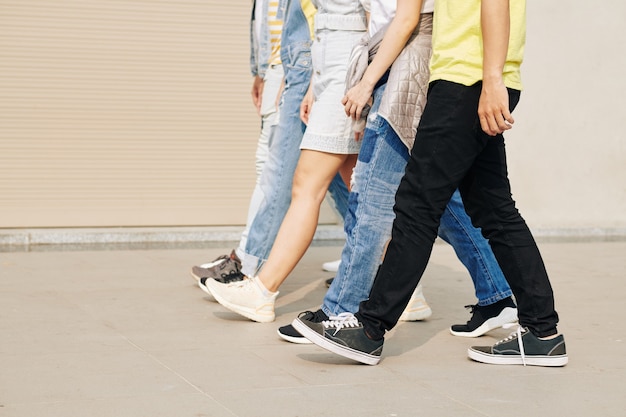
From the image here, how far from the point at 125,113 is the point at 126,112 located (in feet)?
0.04

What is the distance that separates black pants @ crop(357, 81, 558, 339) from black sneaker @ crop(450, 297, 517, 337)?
568 millimetres

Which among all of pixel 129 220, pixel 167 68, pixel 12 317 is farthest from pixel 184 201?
pixel 12 317

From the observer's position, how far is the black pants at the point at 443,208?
12.9 feet

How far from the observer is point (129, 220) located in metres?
8.50

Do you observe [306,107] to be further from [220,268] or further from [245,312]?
[220,268]

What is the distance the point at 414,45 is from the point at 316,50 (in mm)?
632

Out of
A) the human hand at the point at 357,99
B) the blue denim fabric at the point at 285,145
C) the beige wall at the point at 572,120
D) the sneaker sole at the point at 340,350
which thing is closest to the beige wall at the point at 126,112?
the beige wall at the point at 572,120

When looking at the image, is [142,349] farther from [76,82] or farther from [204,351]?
[76,82]

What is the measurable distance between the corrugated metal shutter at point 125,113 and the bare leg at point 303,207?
12.9 ft

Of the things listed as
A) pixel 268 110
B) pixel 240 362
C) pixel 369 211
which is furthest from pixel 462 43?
pixel 268 110

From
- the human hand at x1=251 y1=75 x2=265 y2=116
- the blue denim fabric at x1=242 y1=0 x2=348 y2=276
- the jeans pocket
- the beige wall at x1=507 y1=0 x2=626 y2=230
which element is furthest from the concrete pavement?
the beige wall at x1=507 y1=0 x2=626 y2=230

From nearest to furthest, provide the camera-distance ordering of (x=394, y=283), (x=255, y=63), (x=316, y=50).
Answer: (x=394, y=283)
(x=316, y=50)
(x=255, y=63)

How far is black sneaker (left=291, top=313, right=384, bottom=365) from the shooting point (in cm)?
401

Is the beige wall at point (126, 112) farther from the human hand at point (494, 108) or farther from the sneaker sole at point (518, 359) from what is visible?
the human hand at point (494, 108)
